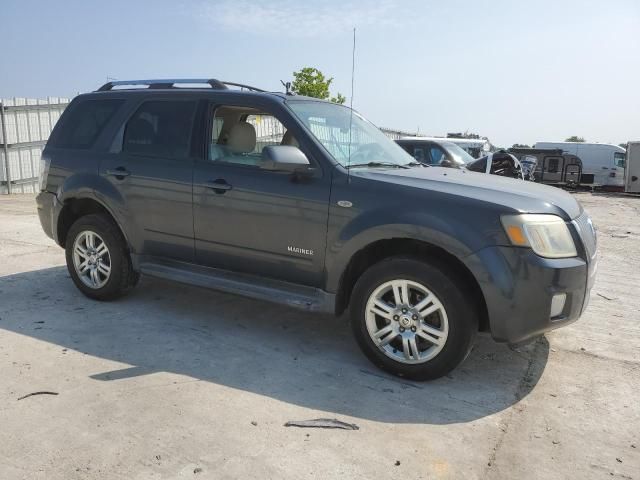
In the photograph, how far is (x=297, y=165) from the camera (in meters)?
3.68

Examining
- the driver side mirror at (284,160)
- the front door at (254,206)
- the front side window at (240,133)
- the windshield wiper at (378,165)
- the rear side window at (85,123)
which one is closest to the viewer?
the driver side mirror at (284,160)

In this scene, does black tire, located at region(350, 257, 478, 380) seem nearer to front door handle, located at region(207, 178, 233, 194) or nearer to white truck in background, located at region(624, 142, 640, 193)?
front door handle, located at region(207, 178, 233, 194)

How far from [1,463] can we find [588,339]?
159 inches

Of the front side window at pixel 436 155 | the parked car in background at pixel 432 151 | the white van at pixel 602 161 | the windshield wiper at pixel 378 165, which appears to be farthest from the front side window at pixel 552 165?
the windshield wiper at pixel 378 165

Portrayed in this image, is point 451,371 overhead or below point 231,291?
below

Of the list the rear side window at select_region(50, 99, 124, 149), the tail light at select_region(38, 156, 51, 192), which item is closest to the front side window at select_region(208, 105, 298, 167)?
the rear side window at select_region(50, 99, 124, 149)

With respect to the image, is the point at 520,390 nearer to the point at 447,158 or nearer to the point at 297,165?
the point at 297,165

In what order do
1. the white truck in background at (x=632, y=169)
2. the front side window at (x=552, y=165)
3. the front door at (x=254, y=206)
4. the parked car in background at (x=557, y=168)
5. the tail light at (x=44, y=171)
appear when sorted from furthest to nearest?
the front side window at (x=552, y=165)
the parked car in background at (x=557, y=168)
the white truck in background at (x=632, y=169)
the tail light at (x=44, y=171)
the front door at (x=254, y=206)

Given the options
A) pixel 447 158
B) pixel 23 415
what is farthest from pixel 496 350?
pixel 447 158

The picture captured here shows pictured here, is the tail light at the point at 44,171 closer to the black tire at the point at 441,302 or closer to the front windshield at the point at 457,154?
the black tire at the point at 441,302

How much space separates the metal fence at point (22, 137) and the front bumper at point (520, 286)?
1281 cm

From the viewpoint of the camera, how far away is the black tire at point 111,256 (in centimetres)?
475

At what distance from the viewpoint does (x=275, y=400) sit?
3219 mm

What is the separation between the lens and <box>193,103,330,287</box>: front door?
149 inches
